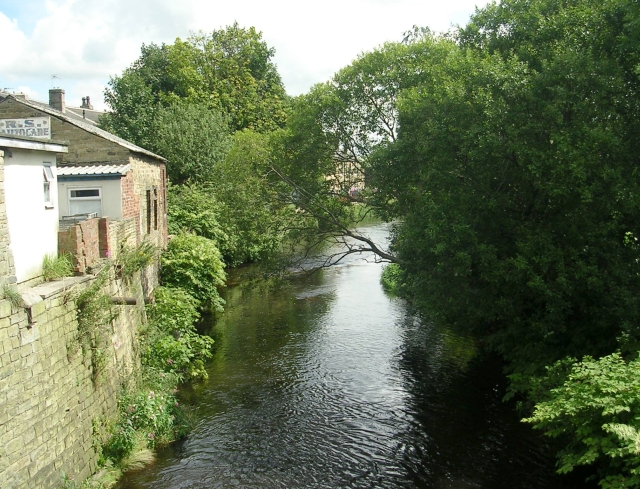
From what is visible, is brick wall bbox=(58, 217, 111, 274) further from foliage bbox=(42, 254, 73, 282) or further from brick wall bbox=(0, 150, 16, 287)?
brick wall bbox=(0, 150, 16, 287)

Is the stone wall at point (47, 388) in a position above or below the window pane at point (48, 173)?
below

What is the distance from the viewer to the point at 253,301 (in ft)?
86.2

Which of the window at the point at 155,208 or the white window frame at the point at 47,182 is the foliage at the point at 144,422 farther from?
the window at the point at 155,208

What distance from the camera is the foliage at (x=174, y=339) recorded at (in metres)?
15.2

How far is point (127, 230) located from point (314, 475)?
786cm

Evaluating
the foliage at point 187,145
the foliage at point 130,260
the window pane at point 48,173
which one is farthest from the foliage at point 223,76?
the window pane at point 48,173

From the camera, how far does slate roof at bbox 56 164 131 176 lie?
15734 mm

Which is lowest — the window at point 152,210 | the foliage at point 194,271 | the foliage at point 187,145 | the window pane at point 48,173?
the foliage at point 194,271

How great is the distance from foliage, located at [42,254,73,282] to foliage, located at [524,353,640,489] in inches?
334

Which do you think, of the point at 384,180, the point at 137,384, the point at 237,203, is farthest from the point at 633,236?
the point at 237,203

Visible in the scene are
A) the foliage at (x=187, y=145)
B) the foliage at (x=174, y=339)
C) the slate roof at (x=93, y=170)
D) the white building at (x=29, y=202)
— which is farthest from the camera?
the foliage at (x=187, y=145)

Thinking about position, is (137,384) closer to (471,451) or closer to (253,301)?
(471,451)

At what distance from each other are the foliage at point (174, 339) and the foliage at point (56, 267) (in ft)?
15.4

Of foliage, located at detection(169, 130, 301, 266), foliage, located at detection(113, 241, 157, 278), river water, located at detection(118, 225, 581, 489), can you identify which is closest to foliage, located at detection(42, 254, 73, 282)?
foliage, located at detection(113, 241, 157, 278)
